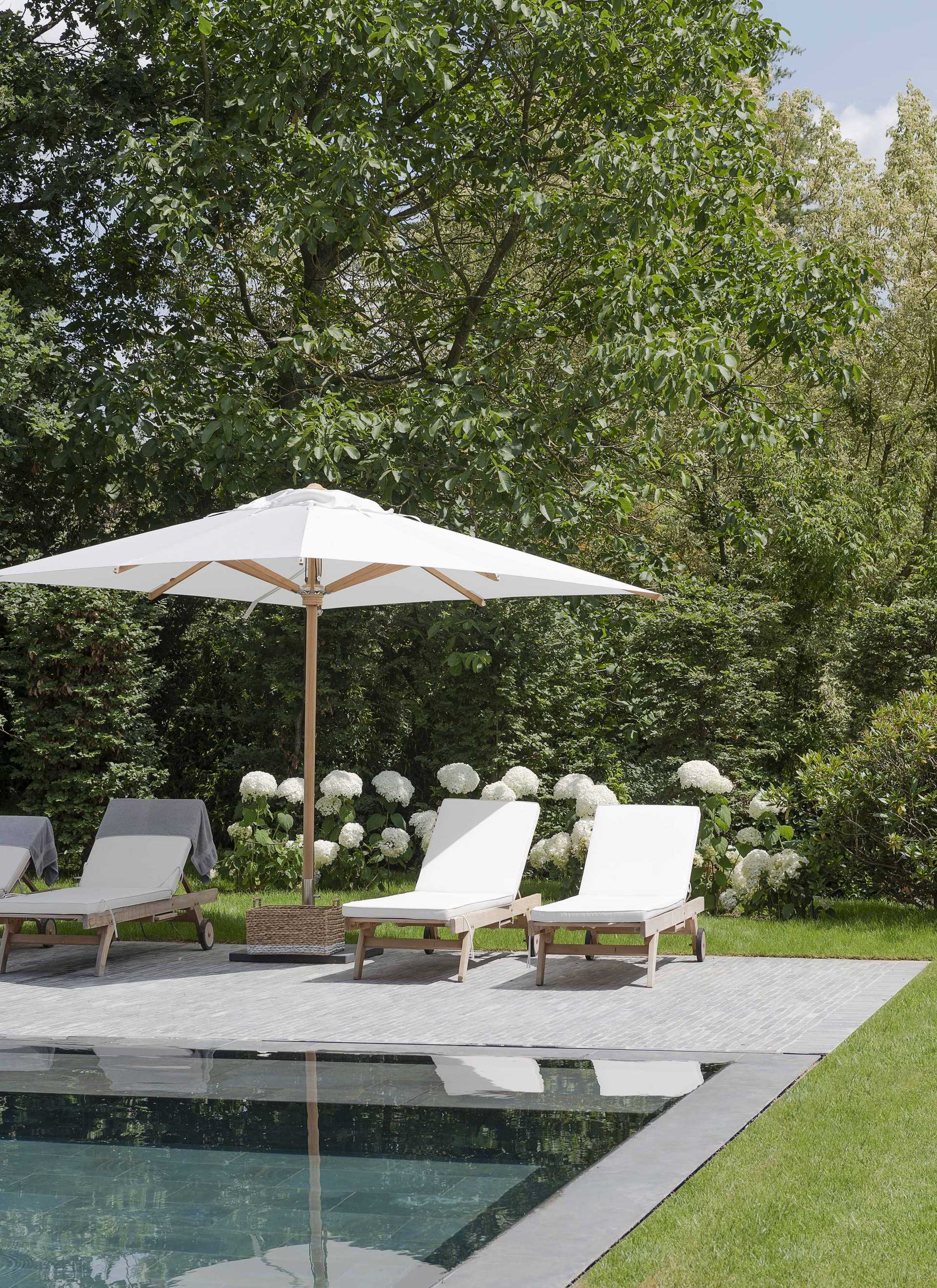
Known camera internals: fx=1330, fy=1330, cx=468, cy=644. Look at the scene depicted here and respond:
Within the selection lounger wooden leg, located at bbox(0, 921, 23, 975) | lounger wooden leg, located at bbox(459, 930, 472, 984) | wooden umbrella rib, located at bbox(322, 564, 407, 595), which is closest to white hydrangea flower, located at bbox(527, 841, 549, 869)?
lounger wooden leg, located at bbox(459, 930, 472, 984)

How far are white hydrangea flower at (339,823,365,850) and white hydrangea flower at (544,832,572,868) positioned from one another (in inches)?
65.9

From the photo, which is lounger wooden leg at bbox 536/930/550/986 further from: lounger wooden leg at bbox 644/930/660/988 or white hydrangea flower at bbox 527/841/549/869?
white hydrangea flower at bbox 527/841/549/869

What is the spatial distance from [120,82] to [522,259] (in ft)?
15.3

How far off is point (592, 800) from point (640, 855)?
69.8 inches

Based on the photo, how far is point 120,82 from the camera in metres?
13.5

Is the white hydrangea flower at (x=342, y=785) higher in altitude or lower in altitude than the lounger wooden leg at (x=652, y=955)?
higher

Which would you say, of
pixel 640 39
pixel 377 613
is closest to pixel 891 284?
pixel 640 39

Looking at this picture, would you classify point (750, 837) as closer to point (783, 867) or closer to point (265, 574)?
A: point (783, 867)

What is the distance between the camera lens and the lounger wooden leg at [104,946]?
8.47m

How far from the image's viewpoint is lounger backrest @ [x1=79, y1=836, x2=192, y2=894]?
9336 mm

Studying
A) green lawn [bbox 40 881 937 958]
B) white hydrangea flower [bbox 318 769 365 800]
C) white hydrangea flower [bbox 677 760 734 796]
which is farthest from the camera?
white hydrangea flower [bbox 318 769 365 800]

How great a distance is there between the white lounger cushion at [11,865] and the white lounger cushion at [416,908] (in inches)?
96.9

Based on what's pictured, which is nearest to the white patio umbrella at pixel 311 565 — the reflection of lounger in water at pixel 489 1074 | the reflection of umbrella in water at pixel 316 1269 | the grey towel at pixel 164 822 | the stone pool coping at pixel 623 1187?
the grey towel at pixel 164 822

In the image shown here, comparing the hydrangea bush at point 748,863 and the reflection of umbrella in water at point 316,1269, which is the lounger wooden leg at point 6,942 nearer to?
the hydrangea bush at point 748,863
